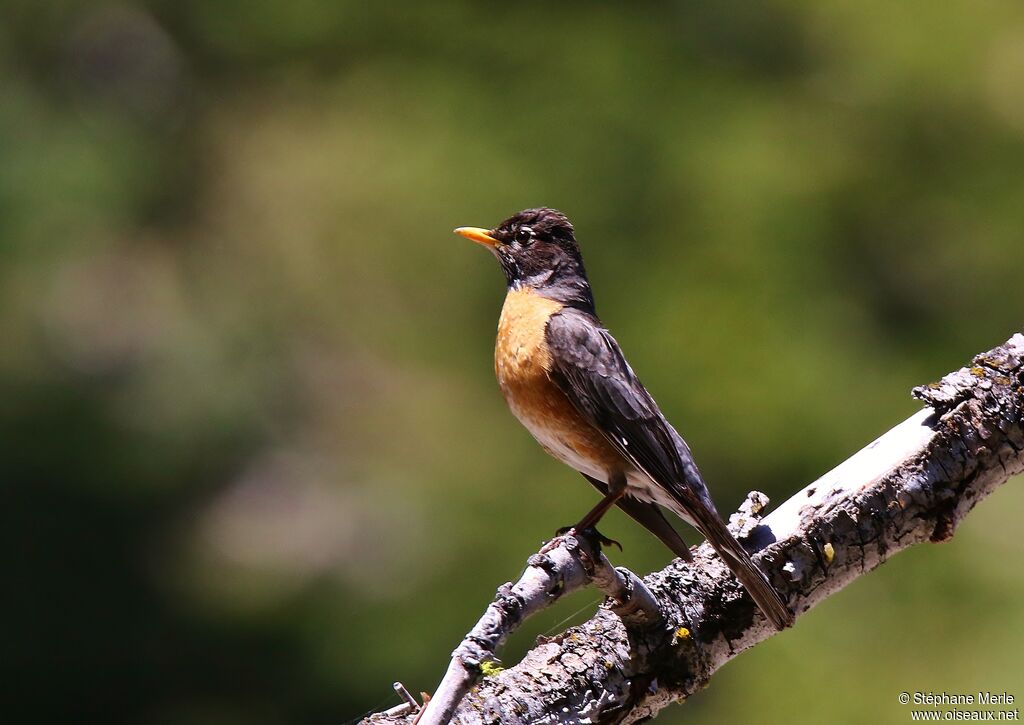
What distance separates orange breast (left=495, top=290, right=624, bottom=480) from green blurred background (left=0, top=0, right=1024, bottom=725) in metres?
1.60

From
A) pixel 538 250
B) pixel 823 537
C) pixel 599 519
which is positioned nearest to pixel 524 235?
pixel 538 250

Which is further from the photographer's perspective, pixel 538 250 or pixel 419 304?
pixel 419 304

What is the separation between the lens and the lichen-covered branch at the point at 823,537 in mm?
2686

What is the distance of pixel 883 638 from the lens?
4727mm

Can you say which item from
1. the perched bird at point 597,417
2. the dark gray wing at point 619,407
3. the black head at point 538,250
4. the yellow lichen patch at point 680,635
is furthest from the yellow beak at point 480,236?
the yellow lichen patch at point 680,635

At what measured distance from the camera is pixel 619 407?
10.9 feet

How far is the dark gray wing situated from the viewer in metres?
3.20

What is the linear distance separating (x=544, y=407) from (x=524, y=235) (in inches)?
38.0

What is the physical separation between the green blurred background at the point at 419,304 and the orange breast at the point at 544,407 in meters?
1.60

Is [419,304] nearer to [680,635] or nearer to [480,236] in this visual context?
[480,236]

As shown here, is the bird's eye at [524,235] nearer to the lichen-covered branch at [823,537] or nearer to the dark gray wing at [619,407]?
the dark gray wing at [619,407]

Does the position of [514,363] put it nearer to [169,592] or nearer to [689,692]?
[689,692]

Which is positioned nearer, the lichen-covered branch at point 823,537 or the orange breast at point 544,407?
the lichen-covered branch at point 823,537

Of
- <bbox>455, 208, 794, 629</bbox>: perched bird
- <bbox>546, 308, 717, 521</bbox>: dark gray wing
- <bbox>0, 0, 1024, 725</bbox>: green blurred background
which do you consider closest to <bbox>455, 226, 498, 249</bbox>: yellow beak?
<bbox>455, 208, 794, 629</bbox>: perched bird
